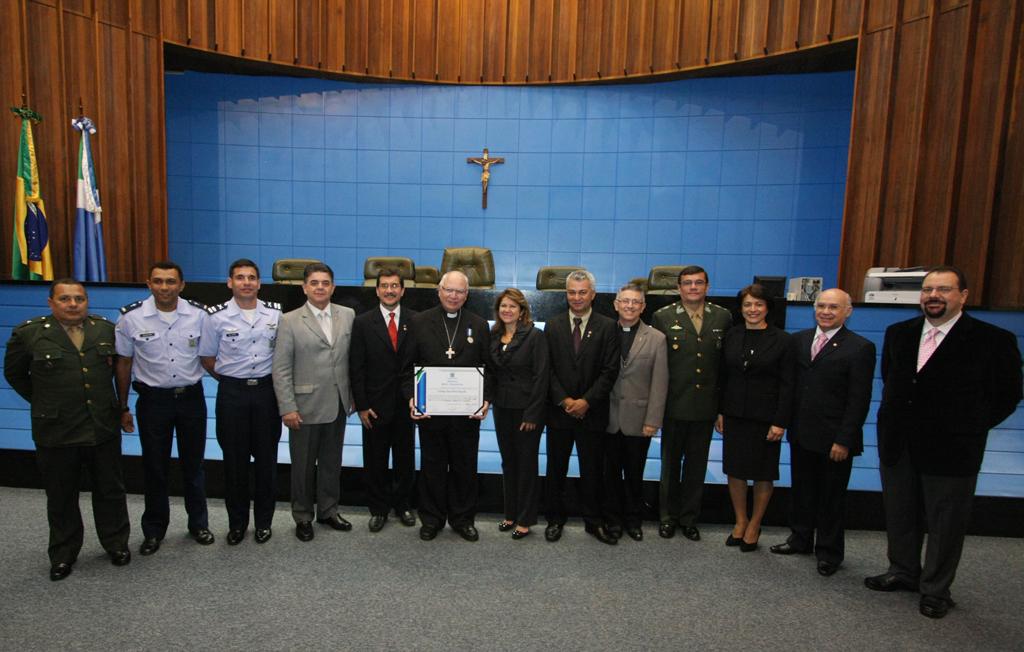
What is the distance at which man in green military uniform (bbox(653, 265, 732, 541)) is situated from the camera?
9.94ft

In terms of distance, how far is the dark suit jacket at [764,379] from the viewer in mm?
2855

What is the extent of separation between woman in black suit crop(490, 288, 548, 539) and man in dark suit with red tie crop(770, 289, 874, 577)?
135 cm

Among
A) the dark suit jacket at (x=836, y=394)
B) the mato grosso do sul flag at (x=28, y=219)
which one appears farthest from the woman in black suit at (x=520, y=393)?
the mato grosso do sul flag at (x=28, y=219)

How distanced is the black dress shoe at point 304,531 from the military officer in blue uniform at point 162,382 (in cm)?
43

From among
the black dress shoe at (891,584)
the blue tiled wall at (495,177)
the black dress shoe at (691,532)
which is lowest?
the black dress shoe at (691,532)

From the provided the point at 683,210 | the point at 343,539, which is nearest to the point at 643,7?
the point at 683,210

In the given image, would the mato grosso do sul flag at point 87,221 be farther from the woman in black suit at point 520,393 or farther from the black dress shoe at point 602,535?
the black dress shoe at point 602,535

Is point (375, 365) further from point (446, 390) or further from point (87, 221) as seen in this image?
point (87, 221)

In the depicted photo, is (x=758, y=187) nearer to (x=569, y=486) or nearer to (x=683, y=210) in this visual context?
(x=683, y=210)

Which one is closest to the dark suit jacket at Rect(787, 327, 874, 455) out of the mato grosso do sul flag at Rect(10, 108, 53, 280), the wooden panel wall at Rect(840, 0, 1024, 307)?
the wooden panel wall at Rect(840, 0, 1024, 307)

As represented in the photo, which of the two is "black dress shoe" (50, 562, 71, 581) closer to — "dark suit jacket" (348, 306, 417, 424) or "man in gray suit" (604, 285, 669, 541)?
"dark suit jacket" (348, 306, 417, 424)

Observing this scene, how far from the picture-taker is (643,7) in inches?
288

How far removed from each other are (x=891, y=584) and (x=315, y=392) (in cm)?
301

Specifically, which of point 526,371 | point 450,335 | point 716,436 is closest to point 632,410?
point 526,371
